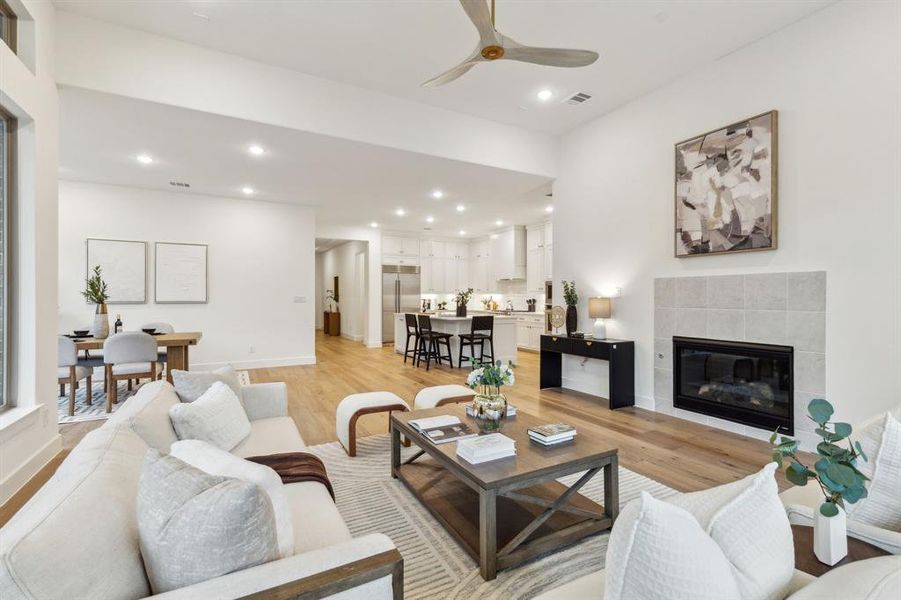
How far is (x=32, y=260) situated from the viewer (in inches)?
108

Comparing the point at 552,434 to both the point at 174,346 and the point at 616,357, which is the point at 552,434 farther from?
the point at 174,346

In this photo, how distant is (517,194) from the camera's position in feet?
21.5

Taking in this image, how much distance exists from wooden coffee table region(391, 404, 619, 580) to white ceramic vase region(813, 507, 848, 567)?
98 cm

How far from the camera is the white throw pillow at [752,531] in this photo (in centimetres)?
77

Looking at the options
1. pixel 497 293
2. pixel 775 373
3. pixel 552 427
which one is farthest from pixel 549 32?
pixel 497 293

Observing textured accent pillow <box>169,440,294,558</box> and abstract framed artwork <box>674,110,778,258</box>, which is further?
abstract framed artwork <box>674,110,778,258</box>

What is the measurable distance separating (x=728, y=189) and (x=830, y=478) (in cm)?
341

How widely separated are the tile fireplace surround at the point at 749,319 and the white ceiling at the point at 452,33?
2.04 metres

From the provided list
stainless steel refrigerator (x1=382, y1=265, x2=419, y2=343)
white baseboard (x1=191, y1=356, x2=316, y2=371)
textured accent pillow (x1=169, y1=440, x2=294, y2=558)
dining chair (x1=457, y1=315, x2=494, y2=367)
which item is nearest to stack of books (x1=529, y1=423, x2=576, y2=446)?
textured accent pillow (x1=169, y1=440, x2=294, y2=558)

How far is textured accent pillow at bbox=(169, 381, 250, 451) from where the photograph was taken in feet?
6.30

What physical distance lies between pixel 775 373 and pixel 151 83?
5.75 metres

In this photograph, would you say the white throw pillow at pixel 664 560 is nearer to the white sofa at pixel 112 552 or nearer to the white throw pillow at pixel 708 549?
the white throw pillow at pixel 708 549

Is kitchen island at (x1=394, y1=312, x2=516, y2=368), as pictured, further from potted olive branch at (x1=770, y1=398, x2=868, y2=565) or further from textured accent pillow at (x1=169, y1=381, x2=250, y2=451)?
potted olive branch at (x1=770, y1=398, x2=868, y2=565)

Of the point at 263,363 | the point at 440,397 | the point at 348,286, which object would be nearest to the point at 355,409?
the point at 440,397
